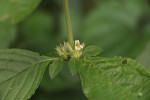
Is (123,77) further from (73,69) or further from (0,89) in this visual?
(0,89)

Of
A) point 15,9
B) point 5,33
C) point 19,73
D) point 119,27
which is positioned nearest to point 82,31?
point 119,27

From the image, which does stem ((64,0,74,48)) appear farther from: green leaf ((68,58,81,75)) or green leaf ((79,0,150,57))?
green leaf ((79,0,150,57))

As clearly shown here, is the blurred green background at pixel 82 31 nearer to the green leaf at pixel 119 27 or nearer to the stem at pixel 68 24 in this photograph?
the green leaf at pixel 119 27

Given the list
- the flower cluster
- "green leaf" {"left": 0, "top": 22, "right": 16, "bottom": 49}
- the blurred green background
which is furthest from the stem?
the blurred green background

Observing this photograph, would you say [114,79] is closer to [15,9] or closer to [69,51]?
[69,51]

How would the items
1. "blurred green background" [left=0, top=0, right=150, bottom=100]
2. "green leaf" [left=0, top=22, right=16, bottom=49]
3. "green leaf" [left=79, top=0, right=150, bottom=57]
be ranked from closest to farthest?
1. "green leaf" [left=0, top=22, right=16, bottom=49]
2. "blurred green background" [left=0, top=0, right=150, bottom=100]
3. "green leaf" [left=79, top=0, right=150, bottom=57]

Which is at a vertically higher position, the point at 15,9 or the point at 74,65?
the point at 15,9

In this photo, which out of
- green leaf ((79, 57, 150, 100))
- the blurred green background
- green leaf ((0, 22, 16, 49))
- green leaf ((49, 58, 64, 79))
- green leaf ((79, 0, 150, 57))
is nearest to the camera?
green leaf ((79, 57, 150, 100))
